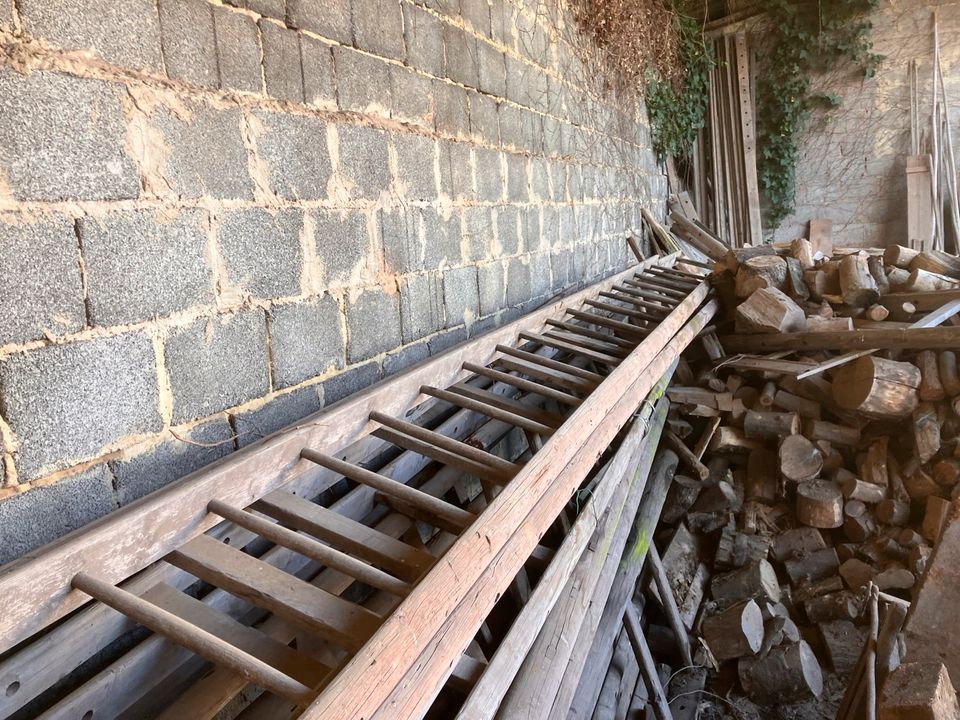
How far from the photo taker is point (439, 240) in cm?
280

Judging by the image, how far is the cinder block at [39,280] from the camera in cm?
129

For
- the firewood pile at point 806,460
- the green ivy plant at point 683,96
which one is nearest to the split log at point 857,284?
the firewood pile at point 806,460

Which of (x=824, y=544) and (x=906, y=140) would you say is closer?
(x=824, y=544)

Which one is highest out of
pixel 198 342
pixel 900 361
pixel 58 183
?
pixel 58 183

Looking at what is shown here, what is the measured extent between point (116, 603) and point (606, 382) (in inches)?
68.4

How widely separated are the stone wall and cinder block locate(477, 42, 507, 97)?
616 cm

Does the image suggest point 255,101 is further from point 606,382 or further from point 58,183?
point 606,382

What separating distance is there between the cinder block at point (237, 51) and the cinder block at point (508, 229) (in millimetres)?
1654

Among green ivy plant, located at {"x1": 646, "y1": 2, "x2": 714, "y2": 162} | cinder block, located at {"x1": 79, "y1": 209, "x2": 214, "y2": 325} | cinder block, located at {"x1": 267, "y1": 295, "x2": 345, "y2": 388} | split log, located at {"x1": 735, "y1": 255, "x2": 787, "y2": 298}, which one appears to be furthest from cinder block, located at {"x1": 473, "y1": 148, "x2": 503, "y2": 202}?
green ivy plant, located at {"x1": 646, "y1": 2, "x2": 714, "y2": 162}

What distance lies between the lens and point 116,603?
1152 mm

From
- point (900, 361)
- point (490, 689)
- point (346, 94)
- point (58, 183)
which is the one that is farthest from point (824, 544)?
point (58, 183)

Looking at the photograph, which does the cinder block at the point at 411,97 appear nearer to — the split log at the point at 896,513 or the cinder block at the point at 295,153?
the cinder block at the point at 295,153

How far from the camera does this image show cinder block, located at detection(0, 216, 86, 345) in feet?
4.22

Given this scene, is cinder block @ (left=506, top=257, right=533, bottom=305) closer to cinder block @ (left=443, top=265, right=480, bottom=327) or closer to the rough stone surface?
cinder block @ (left=443, top=265, right=480, bottom=327)
